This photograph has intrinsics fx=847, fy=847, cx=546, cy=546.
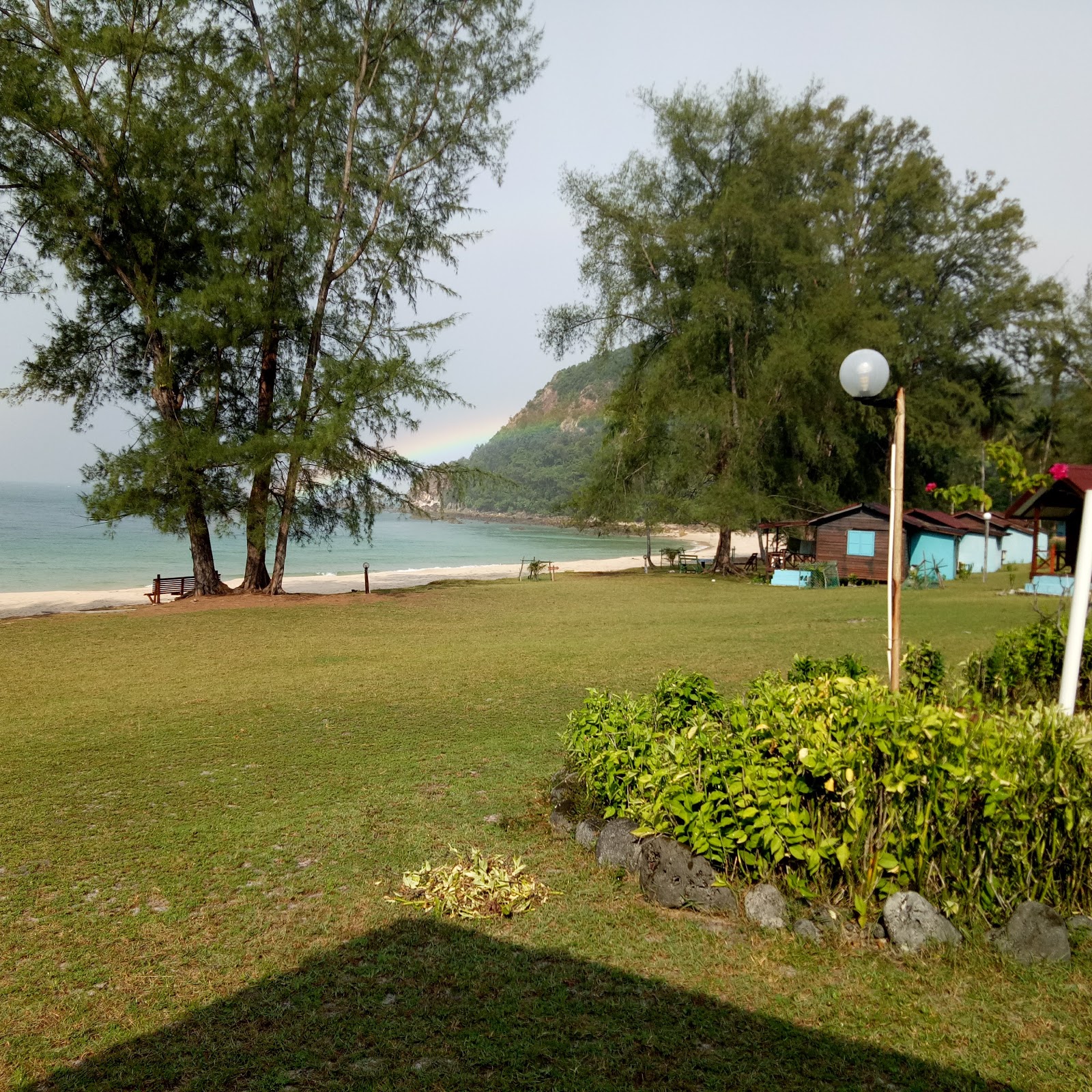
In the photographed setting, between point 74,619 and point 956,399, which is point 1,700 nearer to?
point 74,619

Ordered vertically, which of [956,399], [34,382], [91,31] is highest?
[91,31]

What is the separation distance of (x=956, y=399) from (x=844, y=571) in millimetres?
14873

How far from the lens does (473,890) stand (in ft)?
14.8

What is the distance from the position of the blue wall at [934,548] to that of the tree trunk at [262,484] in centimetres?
2211

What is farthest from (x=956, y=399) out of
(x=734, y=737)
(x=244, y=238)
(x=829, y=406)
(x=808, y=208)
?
(x=734, y=737)

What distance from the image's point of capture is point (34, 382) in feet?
65.7

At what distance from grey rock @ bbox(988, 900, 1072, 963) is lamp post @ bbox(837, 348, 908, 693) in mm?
1381

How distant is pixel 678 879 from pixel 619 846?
1.73 ft

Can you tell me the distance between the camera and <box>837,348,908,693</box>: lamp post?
16.8 ft

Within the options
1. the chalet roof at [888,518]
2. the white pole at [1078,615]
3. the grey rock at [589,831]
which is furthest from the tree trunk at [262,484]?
the chalet roof at [888,518]

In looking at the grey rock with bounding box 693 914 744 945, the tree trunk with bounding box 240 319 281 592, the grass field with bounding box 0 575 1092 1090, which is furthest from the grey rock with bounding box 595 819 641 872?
the tree trunk with bounding box 240 319 281 592

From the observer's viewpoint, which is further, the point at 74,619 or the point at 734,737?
the point at 74,619

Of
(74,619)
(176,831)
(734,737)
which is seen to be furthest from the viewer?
(74,619)

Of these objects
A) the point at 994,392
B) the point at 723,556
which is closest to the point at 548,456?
the point at 994,392
